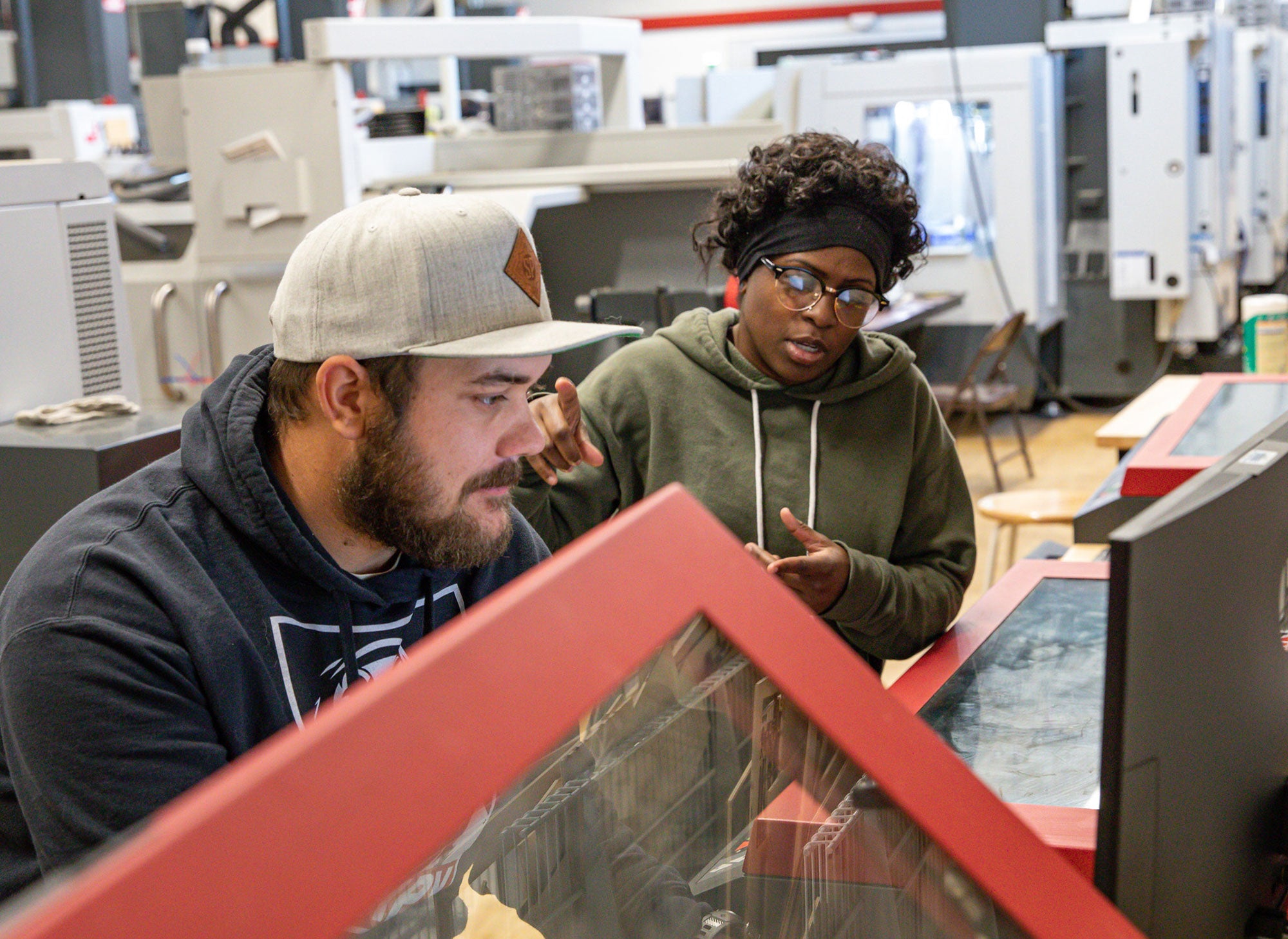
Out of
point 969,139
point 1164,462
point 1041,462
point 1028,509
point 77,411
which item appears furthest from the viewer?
point 969,139

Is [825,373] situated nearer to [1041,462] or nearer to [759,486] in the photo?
[759,486]

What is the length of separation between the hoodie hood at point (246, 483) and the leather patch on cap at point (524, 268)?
0.86 ft

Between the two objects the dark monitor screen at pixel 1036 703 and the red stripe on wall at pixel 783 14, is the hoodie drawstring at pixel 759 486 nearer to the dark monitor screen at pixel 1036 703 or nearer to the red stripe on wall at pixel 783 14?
the dark monitor screen at pixel 1036 703

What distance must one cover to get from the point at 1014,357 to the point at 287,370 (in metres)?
6.14

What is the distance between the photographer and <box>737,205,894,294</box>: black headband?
1.80 m

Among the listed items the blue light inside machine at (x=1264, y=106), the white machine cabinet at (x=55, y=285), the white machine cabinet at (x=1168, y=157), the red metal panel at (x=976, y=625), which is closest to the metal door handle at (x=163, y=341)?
the white machine cabinet at (x=55, y=285)

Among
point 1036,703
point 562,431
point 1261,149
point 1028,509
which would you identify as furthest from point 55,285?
point 1261,149

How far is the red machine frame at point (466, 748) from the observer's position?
37 cm

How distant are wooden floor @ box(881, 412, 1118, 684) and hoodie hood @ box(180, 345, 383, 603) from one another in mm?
3833

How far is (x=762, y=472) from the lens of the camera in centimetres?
185

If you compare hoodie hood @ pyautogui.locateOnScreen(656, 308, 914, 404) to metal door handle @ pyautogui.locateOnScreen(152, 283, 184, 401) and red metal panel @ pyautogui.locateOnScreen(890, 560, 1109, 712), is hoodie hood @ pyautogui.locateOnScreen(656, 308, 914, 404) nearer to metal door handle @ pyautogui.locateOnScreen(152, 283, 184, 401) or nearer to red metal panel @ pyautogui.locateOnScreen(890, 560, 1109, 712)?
red metal panel @ pyautogui.locateOnScreen(890, 560, 1109, 712)

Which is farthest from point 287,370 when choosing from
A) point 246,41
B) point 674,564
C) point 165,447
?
point 246,41

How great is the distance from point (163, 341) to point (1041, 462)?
4071 millimetres

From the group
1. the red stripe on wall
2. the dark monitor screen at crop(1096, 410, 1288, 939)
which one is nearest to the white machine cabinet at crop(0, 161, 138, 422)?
the dark monitor screen at crop(1096, 410, 1288, 939)
